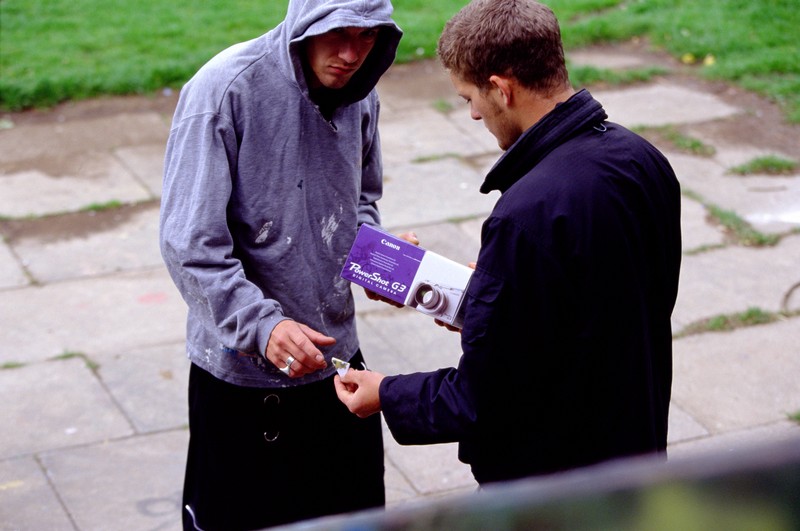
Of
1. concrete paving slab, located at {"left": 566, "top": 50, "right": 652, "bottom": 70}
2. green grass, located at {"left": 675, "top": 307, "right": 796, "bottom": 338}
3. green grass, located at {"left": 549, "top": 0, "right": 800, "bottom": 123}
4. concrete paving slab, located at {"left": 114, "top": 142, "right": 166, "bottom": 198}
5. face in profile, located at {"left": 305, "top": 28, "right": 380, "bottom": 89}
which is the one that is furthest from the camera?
concrete paving slab, located at {"left": 566, "top": 50, "right": 652, "bottom": 70}

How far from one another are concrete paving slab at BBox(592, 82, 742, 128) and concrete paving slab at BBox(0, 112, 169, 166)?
3.16 metres

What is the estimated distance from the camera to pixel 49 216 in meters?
6.52

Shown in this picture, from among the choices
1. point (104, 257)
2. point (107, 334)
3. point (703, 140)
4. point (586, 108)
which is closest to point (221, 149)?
point (586, 108)

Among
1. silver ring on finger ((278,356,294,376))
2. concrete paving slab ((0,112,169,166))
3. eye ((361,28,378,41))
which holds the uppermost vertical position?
eye ((361,28,378,41))

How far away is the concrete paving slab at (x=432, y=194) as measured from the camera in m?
6.59

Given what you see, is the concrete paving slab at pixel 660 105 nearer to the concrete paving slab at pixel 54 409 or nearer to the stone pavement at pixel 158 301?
the stone pavement at pixel 158 301

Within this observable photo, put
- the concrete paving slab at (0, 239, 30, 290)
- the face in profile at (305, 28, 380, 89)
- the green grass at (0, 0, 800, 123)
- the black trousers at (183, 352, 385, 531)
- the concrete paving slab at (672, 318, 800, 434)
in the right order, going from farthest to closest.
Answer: the green grass at (0, 0, 800, 123) → the concrete paving slab at (0, 239, 30, 290) → the concrete paving slab at (672, 318, 800, 434) → the black trousers at (183, 352, 385, 531) → the face in profile at (305, 28, 380, 89)

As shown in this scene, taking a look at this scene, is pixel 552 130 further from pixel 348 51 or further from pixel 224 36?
pixel 224 36

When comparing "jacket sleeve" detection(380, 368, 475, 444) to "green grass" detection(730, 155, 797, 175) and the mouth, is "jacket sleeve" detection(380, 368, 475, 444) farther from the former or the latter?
"green grass" detection(730, 155, 797, 175)

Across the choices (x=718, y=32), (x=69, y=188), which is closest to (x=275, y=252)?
(x=69, y=188)

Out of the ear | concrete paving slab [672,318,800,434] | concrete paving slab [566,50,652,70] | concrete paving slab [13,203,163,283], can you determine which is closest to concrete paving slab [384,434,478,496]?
concrete paving slab [672,318,800,434]

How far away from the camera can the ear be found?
7.77ft

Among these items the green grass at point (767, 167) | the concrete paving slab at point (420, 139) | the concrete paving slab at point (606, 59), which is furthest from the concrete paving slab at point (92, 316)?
the concrete paving slab at point (606, 59)

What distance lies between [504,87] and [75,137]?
5.77 m
